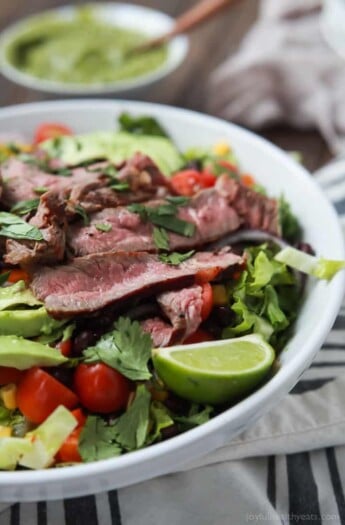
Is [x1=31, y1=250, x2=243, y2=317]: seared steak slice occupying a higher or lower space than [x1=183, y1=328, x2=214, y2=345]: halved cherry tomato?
higher

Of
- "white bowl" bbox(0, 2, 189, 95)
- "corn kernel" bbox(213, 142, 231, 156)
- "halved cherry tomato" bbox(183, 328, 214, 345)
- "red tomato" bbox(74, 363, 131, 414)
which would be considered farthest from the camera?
"white bowl" bbox(0, 2, 189, 95)

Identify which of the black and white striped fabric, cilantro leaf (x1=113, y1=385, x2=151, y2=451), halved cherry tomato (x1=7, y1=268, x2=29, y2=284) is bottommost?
the black and white striped fabric

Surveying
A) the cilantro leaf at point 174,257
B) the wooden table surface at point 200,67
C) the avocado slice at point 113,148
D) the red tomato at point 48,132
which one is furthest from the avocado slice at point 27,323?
the wooden table surface at point 200,67

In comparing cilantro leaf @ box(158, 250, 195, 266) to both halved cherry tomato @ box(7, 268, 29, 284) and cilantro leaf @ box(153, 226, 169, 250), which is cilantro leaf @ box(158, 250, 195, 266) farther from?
halved cherry tomato @ box(7, 268, 29, 284)

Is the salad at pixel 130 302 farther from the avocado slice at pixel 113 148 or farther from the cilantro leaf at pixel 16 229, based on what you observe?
the avocado slice at pixel 113 148

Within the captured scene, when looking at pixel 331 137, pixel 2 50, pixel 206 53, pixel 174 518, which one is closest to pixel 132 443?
pixel 174 518

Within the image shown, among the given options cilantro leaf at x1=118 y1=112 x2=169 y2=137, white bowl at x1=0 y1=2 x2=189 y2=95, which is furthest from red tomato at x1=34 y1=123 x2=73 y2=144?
white bowl at x1=0 y1=2 x2=189 y2=95

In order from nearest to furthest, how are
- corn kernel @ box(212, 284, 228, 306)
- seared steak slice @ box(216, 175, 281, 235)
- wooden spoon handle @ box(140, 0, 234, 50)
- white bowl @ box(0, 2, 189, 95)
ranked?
corn kernel @ box(212, 284, 228, 306)
seared steak slice @ box(216, 175, 281, 235)
white bowl @ box(0, 2, 189, 95)
wooden spoon handle @ box(140, 0, 234, 50)

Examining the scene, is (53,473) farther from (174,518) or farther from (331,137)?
(331,137)
